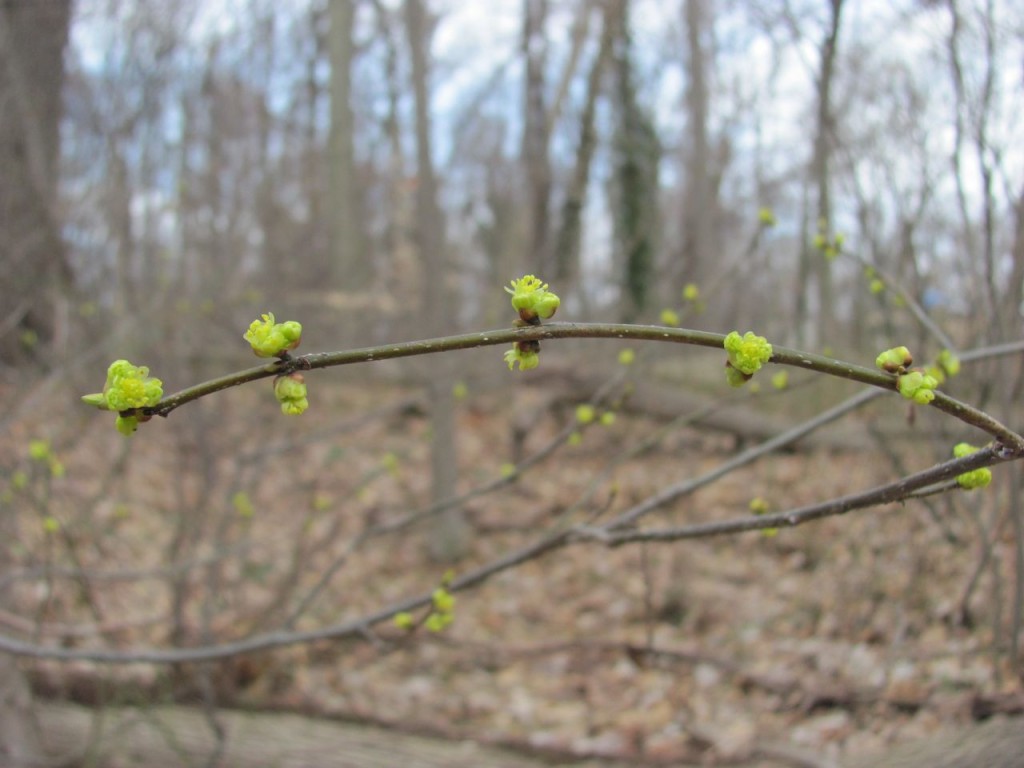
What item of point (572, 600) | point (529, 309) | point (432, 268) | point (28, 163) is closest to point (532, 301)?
point (529, 309)

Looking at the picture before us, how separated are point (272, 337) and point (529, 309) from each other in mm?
292

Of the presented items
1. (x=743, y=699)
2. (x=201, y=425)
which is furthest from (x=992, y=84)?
(x=201, y=425)

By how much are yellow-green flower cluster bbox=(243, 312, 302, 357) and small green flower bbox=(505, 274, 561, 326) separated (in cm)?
25

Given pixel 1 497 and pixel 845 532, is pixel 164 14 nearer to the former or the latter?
pixel 1 497

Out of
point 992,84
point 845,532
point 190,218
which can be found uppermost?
point 190,218

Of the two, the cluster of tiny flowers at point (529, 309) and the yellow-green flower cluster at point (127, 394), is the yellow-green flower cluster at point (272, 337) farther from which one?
the cluster of tiny flowers at point (529, 309)

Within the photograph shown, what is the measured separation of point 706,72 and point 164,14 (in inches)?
212

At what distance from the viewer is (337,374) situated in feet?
23.7

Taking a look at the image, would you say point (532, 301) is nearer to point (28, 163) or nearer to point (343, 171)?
point (28, 163)

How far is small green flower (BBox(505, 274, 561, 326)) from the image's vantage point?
0.91 m

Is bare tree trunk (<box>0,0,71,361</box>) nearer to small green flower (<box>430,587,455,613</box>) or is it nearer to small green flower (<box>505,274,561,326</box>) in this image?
small green flower (<box>430,587,455,613</box>)

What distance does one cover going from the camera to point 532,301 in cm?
91

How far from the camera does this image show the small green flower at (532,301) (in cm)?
91

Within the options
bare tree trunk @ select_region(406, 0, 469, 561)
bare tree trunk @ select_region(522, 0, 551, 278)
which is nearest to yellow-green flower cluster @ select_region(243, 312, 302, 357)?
bare tree trunk @ select_region(406, 0, 469, 561)
